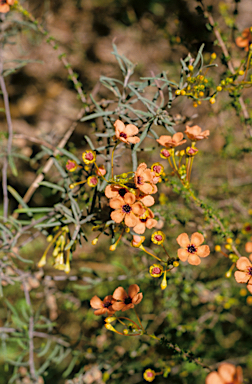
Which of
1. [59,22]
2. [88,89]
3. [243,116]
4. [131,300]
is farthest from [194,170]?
[59,22]

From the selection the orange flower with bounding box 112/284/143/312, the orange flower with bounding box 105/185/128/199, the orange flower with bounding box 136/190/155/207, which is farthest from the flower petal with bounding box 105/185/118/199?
the orange flower with bounding box 112/284/143/312

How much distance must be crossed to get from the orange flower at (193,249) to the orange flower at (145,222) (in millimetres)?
205

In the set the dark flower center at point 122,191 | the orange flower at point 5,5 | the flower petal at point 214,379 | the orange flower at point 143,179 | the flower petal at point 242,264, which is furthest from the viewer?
the orange flower at point 5,5

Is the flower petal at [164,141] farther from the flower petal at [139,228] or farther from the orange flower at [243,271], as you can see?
the orange flower at [243,271]

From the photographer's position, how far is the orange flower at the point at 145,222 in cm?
141

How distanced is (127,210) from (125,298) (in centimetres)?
59

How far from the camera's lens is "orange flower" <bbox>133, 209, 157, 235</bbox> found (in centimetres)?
141

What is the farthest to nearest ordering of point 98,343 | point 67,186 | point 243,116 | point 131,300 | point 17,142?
point 17,142
point 98,343
point 243,116
point 67,186
point 131,300

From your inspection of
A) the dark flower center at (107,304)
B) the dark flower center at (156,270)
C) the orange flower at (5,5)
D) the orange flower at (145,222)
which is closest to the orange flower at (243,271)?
the dark flower center at (156,270)

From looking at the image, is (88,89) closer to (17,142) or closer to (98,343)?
(17,142)

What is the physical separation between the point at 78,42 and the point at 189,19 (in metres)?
1.72

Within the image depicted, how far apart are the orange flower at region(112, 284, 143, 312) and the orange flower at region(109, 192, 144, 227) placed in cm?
46

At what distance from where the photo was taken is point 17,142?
412cm

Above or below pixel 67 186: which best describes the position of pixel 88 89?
above
